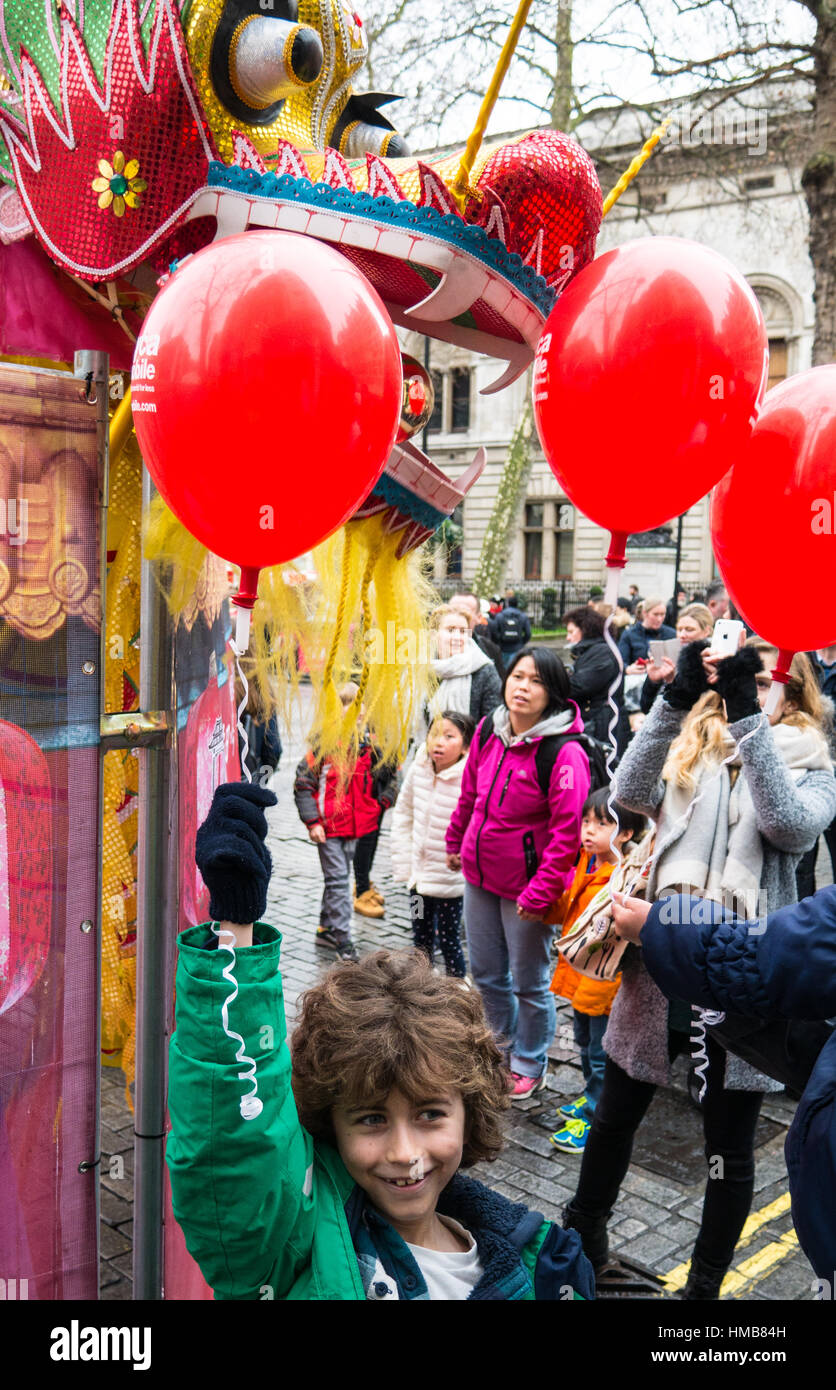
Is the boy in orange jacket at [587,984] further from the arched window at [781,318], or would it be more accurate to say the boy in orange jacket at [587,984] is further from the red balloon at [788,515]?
the arched window at [781,318]

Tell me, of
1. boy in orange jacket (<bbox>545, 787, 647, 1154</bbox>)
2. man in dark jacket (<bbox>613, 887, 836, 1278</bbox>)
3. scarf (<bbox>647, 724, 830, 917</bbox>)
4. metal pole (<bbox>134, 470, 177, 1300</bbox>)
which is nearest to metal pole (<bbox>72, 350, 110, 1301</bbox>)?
metal pole (<bbox>134, 470, 177, 1300</bbox>)

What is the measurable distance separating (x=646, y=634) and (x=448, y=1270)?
8.23 metres

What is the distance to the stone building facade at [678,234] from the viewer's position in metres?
16.5

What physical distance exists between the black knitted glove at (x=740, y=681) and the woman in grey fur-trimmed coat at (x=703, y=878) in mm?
89

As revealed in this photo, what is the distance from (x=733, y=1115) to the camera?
318 cm

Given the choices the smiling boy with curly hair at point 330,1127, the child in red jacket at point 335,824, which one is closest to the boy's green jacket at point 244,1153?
the smiling boy with curly hair at point 330,1127

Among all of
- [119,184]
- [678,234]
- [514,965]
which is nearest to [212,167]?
[119,184]

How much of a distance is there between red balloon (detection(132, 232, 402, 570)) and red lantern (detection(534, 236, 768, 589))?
33cm

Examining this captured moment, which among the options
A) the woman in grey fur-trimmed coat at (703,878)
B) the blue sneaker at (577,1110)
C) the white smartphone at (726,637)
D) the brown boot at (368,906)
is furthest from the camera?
the brown boot at (368,906)

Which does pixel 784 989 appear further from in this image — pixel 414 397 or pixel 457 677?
pixel 457 677

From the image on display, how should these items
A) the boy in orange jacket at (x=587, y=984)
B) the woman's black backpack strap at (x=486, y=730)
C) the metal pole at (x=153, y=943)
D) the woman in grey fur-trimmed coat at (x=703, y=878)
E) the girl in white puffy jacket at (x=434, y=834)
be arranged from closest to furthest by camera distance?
1. the metal pole at (x=153, y=943)
2. the woman in grey fur-trimmed coat at (x=703, y=878)
3. the boy in orange jacket at (x=587, y=984)
4. the woman's black backpack strap at (x=486, y=730)
5. the girl in white puffy jacket at (x=434, y=834)

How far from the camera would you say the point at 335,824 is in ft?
20.8

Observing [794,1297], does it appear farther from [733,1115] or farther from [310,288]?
[310,288]

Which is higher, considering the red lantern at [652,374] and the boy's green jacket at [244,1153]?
the red lantern at [652,374]
